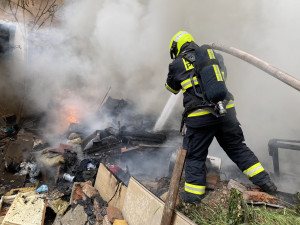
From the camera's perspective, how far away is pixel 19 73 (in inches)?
266

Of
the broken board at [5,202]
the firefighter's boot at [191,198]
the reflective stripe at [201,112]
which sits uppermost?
the reflective stripe at [201,112]

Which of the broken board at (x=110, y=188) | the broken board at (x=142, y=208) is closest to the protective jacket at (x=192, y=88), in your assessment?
the broken board at (x=142, y=208)

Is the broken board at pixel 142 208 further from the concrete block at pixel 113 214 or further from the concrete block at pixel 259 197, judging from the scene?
the concrete block at pixel 259 197

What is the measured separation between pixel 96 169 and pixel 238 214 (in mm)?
3191

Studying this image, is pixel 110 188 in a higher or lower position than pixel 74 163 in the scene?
higher

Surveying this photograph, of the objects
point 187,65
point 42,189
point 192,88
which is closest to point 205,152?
point 192,88

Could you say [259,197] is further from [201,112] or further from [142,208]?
[142,208]

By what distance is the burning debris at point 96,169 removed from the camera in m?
3.19

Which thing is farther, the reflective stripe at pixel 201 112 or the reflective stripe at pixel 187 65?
the reflective stripe at pixel 187 65

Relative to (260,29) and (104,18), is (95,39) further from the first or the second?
(260,29)

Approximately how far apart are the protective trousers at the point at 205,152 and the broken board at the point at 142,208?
0.62 m

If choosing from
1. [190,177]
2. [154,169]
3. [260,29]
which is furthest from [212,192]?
[260,29]

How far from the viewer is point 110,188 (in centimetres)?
351

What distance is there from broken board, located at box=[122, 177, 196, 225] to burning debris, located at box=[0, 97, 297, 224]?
19 centimetres
